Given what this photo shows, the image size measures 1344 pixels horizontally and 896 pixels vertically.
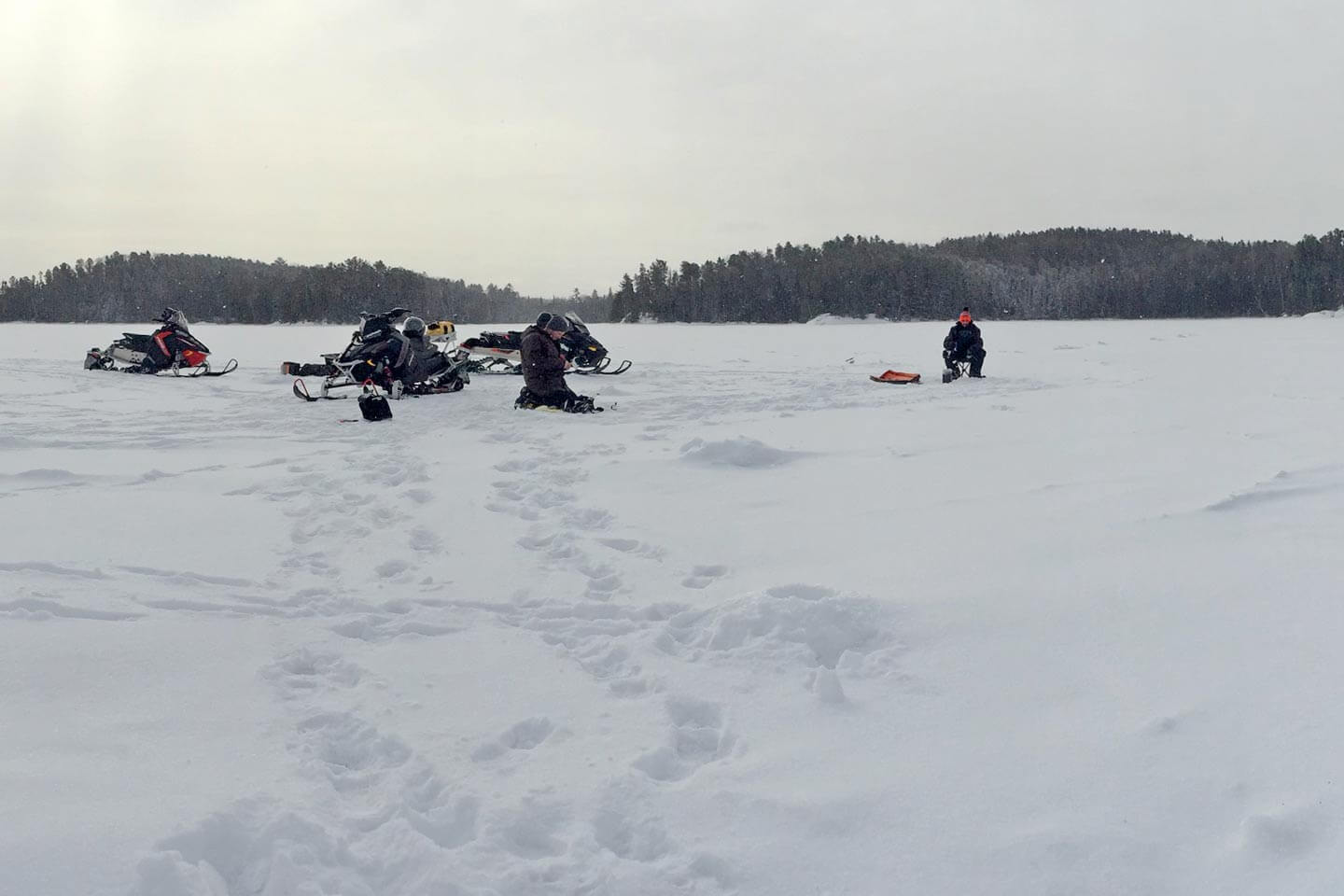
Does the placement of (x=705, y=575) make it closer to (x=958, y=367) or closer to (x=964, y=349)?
(x=958, y=367)

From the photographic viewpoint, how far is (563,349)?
659 inches

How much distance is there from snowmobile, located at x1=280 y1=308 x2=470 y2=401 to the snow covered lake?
6.14 m

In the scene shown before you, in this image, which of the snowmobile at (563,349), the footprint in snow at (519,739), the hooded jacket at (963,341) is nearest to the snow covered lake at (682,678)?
the footprint in snow at (519,739)

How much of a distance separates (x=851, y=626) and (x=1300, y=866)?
1.76 m

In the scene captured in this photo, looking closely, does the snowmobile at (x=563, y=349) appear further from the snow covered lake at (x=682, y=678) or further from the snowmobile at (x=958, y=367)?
the snow covered lake at (x=682, y=678)

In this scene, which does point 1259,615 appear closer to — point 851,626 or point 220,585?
point 851,626

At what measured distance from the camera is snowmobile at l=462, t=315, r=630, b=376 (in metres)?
16.8

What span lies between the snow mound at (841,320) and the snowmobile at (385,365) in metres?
69.1

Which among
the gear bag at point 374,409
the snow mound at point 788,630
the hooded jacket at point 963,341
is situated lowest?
the snow mound at point 788,630

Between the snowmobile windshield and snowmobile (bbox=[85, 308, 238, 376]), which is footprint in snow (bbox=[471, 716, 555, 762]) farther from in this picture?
the snowmobile windshield

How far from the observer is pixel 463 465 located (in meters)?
7.70

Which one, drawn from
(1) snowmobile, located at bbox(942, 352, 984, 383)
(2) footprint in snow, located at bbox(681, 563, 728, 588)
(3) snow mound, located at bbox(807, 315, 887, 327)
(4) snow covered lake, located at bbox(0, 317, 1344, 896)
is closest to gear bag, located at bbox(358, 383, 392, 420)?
(4) snow covered lake, located at bbox(0, 317, 1344, 896)

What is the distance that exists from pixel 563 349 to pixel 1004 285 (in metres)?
88.7

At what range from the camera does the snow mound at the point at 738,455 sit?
747 centimetres
